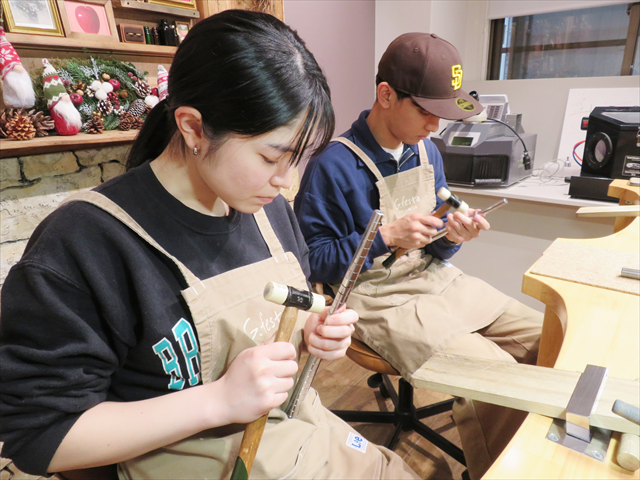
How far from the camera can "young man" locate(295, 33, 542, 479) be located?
1.21 m

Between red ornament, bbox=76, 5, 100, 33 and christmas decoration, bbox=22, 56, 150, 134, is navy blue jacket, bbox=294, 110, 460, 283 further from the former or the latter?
red ornament, bbox=76, 5, 100, 33

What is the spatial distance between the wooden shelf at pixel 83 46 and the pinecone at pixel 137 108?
19 cm

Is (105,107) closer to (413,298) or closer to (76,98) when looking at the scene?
(76,98)

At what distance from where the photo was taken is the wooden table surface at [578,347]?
20.1 inches

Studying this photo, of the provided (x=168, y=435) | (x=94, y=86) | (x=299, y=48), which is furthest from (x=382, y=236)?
(x=94, y=86)

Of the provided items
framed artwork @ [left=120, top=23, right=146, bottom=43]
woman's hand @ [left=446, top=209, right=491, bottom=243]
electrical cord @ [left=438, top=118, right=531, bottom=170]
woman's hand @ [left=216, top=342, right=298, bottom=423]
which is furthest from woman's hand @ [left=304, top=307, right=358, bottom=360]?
electrical cord @ [left=438, top=118, right=531, bottom=170]

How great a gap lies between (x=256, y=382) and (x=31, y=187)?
1293 millimetres

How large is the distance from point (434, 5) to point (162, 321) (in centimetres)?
254

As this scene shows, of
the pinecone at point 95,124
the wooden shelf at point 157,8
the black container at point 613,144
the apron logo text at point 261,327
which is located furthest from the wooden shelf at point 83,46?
the black container at point 613,144

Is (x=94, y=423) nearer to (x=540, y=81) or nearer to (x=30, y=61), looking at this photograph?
(x=30, y=61)

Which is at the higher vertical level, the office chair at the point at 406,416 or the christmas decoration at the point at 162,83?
the christmas decoration at the point at 162,83

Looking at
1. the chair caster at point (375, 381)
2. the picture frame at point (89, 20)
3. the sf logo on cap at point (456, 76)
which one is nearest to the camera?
the sf logo on cap at point (456, 76)

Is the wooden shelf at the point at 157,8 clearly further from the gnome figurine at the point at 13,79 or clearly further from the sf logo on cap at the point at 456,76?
the sf logo on cap at the point at 456,76

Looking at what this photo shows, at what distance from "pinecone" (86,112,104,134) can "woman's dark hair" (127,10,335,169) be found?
962mm
